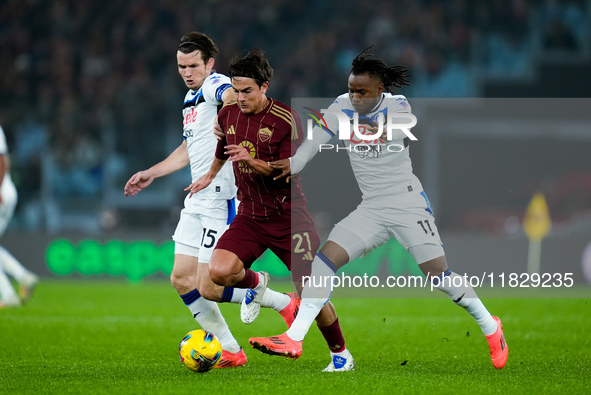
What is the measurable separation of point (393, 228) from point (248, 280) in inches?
42.8

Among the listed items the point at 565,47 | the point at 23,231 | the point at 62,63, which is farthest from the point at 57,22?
the point at 565,47

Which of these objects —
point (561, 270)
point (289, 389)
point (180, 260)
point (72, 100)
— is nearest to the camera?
point (289, 389)

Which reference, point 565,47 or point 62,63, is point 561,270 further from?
point 62,63

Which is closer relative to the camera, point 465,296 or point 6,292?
point 465,296

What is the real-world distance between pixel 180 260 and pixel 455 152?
12.3 m

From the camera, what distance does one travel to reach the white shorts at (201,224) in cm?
634

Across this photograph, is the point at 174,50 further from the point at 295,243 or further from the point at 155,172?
the point at 295,243

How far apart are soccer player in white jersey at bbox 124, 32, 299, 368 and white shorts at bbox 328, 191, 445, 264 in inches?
31.7

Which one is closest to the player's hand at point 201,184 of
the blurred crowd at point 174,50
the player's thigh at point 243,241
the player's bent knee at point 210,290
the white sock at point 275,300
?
the player's thigh at point 243,241

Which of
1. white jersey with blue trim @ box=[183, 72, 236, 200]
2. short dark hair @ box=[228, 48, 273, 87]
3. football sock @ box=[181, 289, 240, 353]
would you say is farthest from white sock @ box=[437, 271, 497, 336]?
short dark hair @ box=[228, 48, 273, 87]

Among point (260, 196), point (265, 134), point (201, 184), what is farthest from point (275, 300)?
point (265, 134)

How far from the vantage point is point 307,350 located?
24.0 feet

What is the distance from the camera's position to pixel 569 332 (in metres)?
8.45

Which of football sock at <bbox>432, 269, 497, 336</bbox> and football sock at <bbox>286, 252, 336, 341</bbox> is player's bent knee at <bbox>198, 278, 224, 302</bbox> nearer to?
football sock at <bbox>286, 252, 336, 341</bbox>
